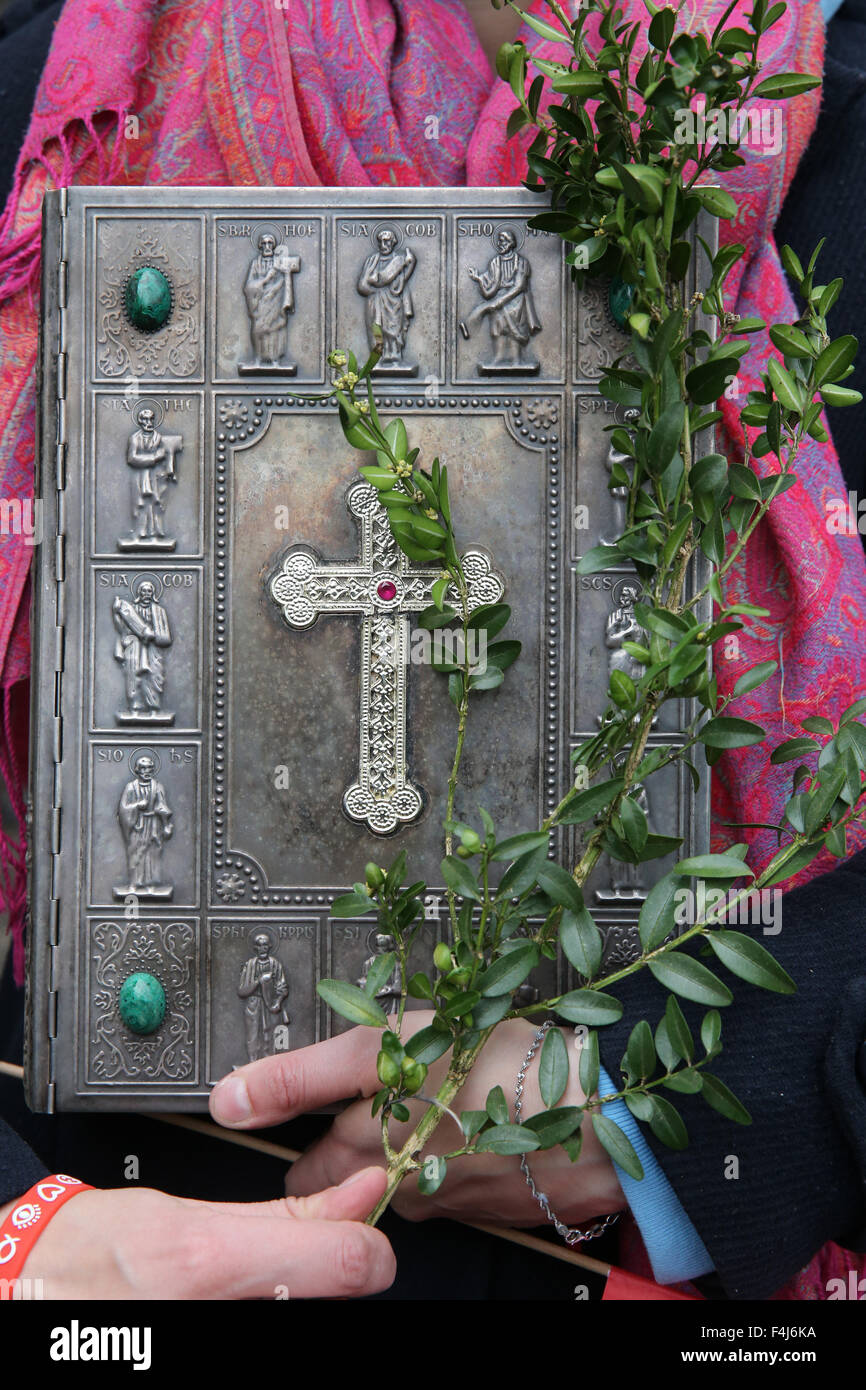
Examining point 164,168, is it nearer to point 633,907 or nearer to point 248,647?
point 248,647

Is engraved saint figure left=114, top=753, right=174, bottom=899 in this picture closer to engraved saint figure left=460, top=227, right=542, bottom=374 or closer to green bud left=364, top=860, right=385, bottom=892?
green bud left=364, top=860, right=385, bottom=892

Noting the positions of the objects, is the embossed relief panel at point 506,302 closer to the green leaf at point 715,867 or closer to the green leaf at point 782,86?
the green leaf at point 782,86

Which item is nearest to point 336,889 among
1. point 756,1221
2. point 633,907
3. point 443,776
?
point 443,776

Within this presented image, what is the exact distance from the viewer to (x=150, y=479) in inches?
39.3

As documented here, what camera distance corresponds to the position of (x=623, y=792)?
2.67 ft

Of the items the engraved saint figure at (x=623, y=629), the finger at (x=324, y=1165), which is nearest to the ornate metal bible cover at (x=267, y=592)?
the engraved saint figure at (x=623, y=629)

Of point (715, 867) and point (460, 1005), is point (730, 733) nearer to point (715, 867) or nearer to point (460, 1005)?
point (715, 867)

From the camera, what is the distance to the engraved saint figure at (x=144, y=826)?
100cm

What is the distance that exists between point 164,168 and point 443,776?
688 millimetres

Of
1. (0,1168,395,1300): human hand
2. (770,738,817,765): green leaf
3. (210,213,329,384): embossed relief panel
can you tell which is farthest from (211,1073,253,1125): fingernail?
(210,213,329,384): embossed relief panel

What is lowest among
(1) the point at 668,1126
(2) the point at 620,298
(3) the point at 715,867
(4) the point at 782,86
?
(1) the point at 668,1126

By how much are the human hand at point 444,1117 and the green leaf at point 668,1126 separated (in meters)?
Result: 0.11

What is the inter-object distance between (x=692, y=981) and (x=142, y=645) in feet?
1.91

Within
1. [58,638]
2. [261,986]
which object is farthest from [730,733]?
[58,638]
